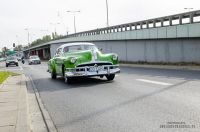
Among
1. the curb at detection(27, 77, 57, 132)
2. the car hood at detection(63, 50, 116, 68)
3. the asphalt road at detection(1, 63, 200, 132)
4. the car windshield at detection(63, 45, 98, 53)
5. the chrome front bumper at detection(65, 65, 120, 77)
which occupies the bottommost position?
the curb at detection(27, 77, 57, 132)

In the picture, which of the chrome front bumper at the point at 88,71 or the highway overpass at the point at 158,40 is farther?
the highway overpass at the point at 158,40

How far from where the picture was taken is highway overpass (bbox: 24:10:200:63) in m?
25.2

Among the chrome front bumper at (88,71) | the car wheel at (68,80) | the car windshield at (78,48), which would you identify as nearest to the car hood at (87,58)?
the chrome front bumper at (88,71)

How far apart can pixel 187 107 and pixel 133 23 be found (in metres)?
28.3

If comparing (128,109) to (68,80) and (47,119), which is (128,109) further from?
(68,80)

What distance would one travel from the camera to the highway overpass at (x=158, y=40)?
25.2m

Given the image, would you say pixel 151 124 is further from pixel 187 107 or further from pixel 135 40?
pixel 135 40

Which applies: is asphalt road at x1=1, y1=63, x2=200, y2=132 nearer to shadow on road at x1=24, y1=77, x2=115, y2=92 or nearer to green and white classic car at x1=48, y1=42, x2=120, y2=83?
shadow on road at x1=24, y1=77, x2=115, y2=92

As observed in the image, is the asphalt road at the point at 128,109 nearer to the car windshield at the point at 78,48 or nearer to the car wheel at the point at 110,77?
the car wheel at the point at 110,77

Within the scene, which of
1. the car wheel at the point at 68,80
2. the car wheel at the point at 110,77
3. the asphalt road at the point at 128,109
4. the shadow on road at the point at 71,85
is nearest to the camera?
the asphalt road at the point at 128,109

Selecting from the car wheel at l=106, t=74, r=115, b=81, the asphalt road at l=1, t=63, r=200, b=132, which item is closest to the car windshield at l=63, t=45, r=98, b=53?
the car wheel at l=106, t=74, r=115, b=81

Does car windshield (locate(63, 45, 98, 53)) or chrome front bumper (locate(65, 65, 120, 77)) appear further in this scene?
car windshield (locate(63, 45, 98, 53))

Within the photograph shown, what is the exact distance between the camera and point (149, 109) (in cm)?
859

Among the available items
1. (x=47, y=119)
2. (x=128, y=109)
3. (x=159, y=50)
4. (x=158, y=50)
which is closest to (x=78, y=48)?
(x=128, y=109)
